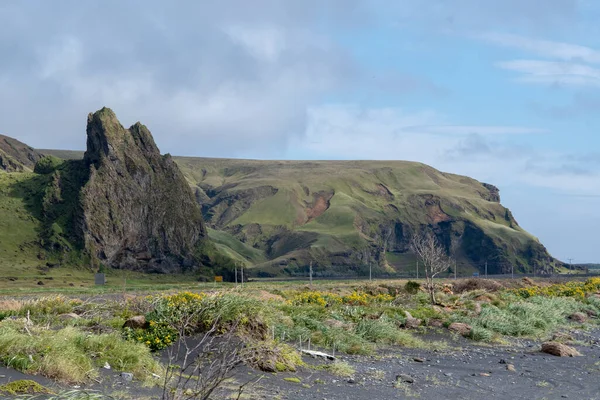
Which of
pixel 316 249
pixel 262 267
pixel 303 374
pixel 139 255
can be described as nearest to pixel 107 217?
pixel 139 255

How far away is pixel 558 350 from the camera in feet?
61.0

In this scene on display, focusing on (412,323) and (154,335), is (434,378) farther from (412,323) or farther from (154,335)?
(412,323)

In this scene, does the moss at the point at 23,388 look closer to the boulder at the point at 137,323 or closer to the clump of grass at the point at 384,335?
the boulder at the point at 137,323

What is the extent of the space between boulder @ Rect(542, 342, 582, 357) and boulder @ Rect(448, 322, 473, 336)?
2.79 metres

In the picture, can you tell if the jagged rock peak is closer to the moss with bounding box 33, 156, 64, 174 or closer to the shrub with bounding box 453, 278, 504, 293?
the moss with bounding box 33, 156, 64, 174

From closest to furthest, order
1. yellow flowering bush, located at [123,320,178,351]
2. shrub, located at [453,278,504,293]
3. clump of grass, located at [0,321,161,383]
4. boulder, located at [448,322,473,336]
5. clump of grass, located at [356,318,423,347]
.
Result: clump of grass, located at [0,321,161,383]
yellow flowering bush, located at [123,320,178,351]
clump of grass, located at [356,318,423,347]
boulder, located at [448,322,473,336]
shrub, located at [453,278,504,293]

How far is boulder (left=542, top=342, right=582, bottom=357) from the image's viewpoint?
1856 centimetres

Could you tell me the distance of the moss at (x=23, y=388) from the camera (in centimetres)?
980

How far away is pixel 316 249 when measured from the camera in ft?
617

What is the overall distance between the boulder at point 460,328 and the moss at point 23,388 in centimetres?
1456

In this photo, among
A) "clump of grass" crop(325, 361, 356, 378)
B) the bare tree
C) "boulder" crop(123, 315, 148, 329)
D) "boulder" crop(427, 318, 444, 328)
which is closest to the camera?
the bare tree

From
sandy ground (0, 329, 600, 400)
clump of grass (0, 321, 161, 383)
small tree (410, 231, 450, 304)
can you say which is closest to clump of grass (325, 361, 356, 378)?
sandy ground (0, 329, 600, 400)

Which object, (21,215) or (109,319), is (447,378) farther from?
(21,215)

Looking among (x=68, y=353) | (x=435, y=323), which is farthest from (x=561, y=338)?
(x=68, y=353)
